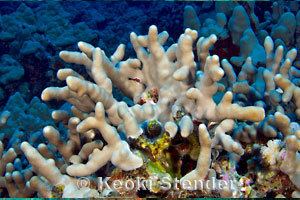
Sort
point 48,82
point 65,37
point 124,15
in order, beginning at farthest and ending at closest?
1. point 124,15
2. point 65,37
3. point 48,82

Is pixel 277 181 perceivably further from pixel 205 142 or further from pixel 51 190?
pixel 51 190

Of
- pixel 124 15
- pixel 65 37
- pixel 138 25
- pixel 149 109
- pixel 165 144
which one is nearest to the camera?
pixel 165 144

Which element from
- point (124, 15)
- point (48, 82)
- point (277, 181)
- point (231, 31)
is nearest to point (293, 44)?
point (231, 31)

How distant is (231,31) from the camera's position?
206 inches

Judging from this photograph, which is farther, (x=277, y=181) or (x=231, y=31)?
(x=231, y=31)

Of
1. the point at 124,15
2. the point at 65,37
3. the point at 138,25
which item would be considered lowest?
the point at 65,37

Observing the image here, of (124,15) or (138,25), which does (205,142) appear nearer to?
(138,25)

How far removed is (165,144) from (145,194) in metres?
0.35

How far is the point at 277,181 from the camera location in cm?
262

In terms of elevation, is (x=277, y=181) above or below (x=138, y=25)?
below

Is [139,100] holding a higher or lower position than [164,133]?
higher

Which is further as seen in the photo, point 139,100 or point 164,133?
point 139,100

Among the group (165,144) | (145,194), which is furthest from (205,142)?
(145,194)

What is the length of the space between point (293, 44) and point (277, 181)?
3011 mm
